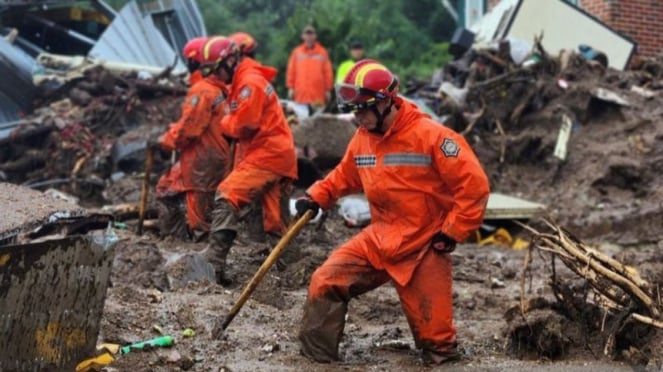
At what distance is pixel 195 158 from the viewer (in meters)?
8.70

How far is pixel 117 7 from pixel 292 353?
863 inches

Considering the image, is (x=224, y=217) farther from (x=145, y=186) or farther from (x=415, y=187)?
(x=415, y=187)

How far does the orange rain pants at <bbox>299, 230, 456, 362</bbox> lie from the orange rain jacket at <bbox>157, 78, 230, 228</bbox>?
121 inches

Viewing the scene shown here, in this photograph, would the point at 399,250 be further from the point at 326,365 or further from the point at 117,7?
the point at 117,7

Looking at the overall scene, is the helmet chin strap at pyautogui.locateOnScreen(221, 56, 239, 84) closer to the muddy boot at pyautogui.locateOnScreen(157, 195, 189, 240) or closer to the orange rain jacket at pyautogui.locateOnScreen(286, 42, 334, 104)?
the muddy boot at pyautogui.locateOnScreen(157, 195, 189, 240)

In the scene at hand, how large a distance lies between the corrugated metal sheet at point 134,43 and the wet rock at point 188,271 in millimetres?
7645

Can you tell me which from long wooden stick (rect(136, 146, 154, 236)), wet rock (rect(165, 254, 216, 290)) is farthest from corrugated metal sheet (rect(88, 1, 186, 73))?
wet rock (rect(165, 254, 216, 290))

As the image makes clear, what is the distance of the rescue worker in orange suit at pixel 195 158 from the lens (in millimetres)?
8312

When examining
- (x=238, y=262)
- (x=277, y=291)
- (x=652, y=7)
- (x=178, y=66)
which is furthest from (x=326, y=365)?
(x=652, y=7)

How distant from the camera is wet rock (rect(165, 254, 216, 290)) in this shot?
7.10 m

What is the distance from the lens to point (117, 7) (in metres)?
26.1

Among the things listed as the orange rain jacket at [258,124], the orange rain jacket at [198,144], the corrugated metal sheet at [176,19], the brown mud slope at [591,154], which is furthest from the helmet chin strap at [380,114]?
the corrugated metal sheet at [176,19]

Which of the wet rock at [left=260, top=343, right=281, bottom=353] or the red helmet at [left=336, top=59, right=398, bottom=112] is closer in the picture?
the red helmet at [left=336, top=59, right=398, bottom=112]

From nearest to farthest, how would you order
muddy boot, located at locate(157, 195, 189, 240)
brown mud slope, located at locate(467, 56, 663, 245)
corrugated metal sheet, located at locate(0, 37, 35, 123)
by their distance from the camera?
muddy boot, located at locate(157, 195, 189, 240), brown mud slope, located at locate(467, 56, 663, 245), corrugated metal sheet, located at locate(0, 37, 35, 123)
